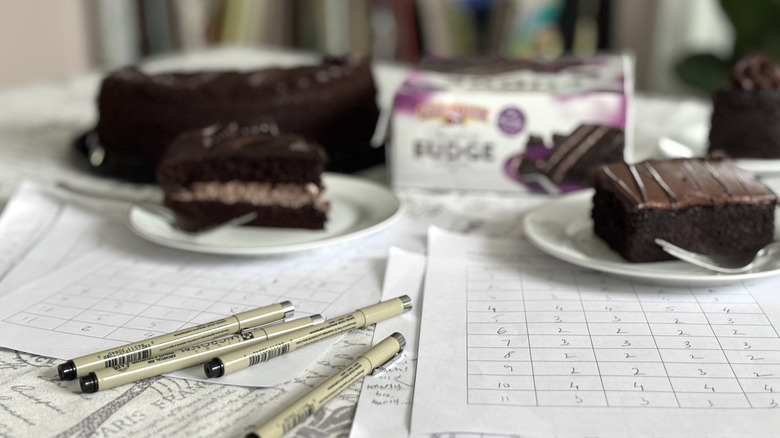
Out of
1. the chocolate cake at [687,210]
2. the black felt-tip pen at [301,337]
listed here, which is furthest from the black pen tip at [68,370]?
the chocolate cake at [687,210]

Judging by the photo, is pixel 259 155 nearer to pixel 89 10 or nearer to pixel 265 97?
pixel 265 97

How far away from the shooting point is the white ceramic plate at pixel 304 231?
1.02 meters

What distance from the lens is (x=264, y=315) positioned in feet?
2.75

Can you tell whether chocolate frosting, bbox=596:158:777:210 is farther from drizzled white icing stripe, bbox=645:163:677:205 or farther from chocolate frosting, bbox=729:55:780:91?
chocolate frosting, bbox=729:55:780:91

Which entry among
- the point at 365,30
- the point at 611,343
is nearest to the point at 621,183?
the point at 611,343

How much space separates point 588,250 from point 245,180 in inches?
20.1

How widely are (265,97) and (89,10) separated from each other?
254 cm

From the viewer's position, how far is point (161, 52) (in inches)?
137

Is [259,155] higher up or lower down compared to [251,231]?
higher up

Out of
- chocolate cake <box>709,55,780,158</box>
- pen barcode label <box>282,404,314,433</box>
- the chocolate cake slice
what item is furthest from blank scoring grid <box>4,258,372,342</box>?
chocolate cake <box>709,55,780,158</box>

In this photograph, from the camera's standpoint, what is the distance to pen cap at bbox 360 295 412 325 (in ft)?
2.76

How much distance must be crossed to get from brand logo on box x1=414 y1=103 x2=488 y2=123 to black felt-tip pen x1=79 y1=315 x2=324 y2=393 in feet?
1.95

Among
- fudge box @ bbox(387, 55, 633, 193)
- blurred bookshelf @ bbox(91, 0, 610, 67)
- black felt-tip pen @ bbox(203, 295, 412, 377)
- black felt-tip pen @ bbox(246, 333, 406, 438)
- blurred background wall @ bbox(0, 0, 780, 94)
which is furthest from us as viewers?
blurred bookshelf @ bbox(91, 0, 610, 67)

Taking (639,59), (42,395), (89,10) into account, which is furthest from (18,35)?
(42,395)
